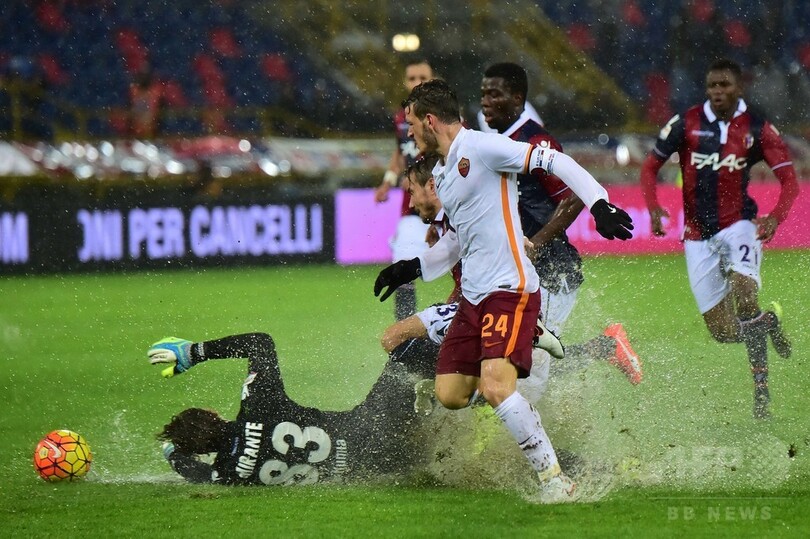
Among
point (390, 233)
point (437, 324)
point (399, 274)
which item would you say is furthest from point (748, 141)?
point (390, 233)

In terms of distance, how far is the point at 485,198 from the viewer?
5.18m

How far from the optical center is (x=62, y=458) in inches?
227

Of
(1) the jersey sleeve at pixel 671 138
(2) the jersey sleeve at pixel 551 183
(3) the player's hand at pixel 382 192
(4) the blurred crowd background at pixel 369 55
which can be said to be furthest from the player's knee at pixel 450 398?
(4) the blurred crowd background at pixel 369 55

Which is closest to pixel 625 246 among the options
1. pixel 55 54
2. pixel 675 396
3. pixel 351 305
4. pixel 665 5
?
pixel 351 305

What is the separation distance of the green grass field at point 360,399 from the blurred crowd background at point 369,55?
7600 mm

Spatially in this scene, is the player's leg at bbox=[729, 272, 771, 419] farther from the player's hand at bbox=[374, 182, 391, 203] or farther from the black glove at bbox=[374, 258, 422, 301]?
the player's hand at bbox=[374, 182, 391, 203]

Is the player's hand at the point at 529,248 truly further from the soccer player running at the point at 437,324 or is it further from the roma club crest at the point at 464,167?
the roma club crest at the point at 464,167

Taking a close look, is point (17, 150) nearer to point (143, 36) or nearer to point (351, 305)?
point (143, 36)

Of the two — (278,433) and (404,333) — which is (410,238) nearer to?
(404,333)

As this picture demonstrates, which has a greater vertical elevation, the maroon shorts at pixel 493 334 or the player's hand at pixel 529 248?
the player's hand at pixel 529 248

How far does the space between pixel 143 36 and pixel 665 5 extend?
30.2 ft

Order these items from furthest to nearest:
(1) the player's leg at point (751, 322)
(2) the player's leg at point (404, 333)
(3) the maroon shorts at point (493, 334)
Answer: (1) the player's leg at point (751, 322) < (2) the player's leg at point (404, 333) < (3) the maroon shorts at point (493, 334)

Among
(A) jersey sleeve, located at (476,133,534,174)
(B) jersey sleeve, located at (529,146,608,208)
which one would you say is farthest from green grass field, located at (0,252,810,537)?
(A) jersey sleeve, located at (476,133,534,174)

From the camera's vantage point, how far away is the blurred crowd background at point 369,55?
19.6 m
